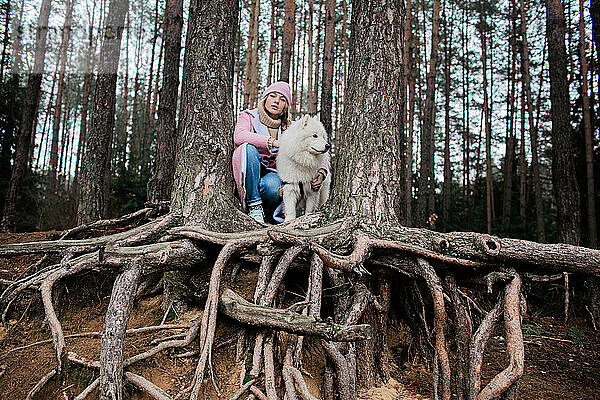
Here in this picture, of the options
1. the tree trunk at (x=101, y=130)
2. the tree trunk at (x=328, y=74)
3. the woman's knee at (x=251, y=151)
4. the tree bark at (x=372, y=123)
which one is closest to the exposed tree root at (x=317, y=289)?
the tree bark at (x=372, y=123)

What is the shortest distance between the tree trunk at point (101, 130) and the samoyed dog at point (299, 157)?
11.6 feet

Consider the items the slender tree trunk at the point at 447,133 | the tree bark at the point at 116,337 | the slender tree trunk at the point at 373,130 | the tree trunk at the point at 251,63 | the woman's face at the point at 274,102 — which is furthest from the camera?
the slender tree trunk at the point at 447,133

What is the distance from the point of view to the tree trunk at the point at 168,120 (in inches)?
260

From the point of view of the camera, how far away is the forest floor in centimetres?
235

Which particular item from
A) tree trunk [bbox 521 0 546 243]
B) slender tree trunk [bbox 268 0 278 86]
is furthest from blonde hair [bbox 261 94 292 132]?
slender tree trunk [bbox 268 0 278 86]

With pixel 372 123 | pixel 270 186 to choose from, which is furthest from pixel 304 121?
pixel 372 123

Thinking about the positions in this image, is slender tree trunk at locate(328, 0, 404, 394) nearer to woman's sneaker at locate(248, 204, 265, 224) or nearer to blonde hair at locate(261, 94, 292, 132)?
woman's sneaker at locate(248, 204, 265, 224)

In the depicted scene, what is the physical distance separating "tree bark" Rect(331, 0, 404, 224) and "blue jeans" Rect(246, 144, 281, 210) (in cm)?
108

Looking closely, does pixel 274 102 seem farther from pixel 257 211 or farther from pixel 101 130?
pixel 101 130

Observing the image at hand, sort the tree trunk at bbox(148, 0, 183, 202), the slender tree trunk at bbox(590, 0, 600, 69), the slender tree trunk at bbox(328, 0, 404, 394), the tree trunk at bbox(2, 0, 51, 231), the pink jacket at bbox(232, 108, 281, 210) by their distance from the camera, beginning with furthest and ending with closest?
the tree trunk at bbox(2, 0, 51, 231) < the tree trunk at bbox(148, 0, 183, 202) < the slender tree trunk at bbox(590, 0, 600, 69) < the pink jacket at bbox(232, 108, 281, 210) < the slender tree trunk at bbox(328, 0, 404, 394)

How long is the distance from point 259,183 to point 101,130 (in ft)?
12.5

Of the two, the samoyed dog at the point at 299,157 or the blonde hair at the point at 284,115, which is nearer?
the samoyed dog at the point at 299,157

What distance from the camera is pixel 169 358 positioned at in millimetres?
2494

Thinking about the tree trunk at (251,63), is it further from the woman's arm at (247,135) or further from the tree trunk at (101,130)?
the woman's arm at (247,135)
